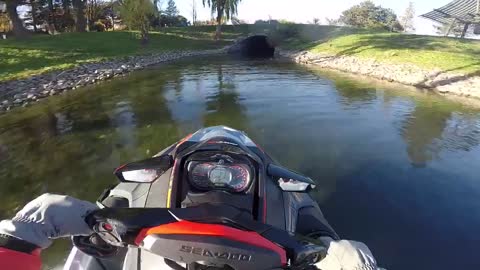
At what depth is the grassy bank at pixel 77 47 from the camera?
20.2m

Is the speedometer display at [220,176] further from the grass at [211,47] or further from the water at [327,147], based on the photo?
the grass at [211,47]

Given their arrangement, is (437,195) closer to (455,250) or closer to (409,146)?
(455,250)

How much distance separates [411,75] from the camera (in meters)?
20.3

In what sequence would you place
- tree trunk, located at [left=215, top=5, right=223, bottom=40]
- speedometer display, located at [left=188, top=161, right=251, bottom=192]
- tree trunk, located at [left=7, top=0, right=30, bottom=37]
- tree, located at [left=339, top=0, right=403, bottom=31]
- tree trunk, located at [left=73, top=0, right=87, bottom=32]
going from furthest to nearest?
tree, located at [left=339, top=0, right=403, bottom=31] < tree trunk, located at [left=215, top=5, right=223, bottom=40] < tree trunk, located at [left=73, top=0, right=87, bottom=32] < tree trunk, located at [left=7, top=0, right=30, bottom=37] < speedometer display, located at [left=188, top=161, right=251, bottom=192]

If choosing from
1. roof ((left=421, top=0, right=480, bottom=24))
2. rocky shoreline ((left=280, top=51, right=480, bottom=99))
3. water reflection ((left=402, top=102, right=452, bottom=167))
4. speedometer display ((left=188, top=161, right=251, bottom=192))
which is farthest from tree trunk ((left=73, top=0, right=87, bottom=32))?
speedometer display ((left=188, top=161, right=251, bottom=192))

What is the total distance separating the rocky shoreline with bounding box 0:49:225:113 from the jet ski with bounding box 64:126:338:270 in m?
13.2

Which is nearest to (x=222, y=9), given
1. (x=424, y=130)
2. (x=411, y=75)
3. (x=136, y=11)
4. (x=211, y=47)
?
(x=211, y=47)

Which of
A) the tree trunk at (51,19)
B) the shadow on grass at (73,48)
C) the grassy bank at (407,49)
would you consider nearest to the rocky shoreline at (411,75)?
the grassy bank at (407,49)

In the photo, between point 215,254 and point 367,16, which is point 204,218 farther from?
point 367,16

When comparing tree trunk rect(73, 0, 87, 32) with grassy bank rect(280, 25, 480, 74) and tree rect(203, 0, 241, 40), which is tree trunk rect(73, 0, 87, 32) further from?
grassy bank rect(280, 25, 480, 74)

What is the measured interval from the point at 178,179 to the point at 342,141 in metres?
8.12

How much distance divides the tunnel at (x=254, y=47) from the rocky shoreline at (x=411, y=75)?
11.8 metres

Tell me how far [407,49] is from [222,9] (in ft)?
85.3

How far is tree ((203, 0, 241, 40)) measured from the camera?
45938 millimetres
